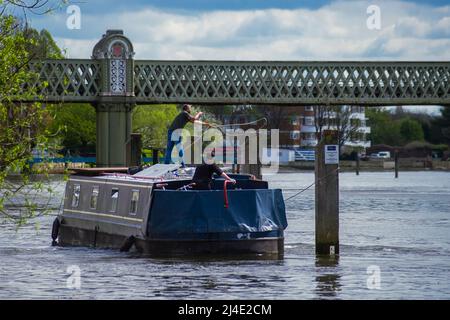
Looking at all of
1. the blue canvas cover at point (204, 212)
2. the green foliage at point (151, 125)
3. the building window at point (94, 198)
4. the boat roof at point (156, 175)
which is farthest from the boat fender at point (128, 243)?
the green foliage at point (151, 125)

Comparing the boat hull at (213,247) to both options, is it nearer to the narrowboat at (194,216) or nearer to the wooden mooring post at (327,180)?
the narrowboat at (194,216)

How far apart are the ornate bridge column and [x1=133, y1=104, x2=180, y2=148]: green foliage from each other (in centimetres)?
4939

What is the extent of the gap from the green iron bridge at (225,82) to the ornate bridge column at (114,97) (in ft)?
0.23

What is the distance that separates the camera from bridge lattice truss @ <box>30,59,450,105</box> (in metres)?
106

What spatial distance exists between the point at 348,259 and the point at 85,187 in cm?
890

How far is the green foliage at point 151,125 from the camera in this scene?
153875 millimetres

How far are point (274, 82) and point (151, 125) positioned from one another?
50.9 meters

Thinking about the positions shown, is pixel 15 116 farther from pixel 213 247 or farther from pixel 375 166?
pixel 375 166

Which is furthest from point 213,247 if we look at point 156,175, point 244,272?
point 156,175

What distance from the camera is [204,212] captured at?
3644cm
